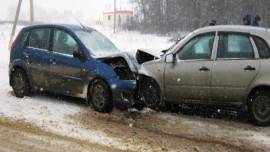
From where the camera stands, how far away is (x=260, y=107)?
5785 millimetres

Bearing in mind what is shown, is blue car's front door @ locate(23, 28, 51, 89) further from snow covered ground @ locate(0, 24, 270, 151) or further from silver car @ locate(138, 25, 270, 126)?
silver car @ locate(138, 25, 270, 126)

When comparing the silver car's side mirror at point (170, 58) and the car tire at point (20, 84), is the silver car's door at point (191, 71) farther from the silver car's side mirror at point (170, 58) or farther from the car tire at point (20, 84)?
the car tire at point (20, 84)

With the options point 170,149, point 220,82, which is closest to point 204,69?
point 220,82

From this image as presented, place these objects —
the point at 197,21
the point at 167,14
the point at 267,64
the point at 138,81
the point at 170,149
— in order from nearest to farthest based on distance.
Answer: the point at 170,149 → the point at 267,64 → the point at 138,81 → the point at 197,21 → the point at 167,14

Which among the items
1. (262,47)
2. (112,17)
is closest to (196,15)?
(262,47)

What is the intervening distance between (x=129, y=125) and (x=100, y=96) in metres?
1.13

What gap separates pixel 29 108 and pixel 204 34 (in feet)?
12.8

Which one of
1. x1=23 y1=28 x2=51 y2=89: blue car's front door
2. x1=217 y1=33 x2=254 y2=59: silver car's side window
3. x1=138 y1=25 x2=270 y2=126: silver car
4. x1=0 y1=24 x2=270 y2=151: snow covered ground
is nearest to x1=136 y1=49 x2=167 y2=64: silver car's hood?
x1=138 y1=25 x2=270 y2=126: silver car

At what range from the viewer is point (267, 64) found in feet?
18.6

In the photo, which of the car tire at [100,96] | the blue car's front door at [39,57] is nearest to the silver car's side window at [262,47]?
the car tire at [100,96]

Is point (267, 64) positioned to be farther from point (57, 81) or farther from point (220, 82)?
point (57, 81)

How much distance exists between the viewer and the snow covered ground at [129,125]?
5012 millimetres

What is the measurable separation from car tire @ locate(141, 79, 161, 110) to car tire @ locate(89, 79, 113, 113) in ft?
2.45

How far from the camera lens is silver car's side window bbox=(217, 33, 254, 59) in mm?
5930
